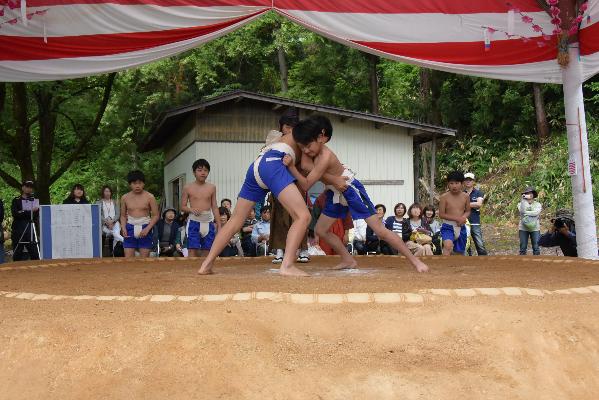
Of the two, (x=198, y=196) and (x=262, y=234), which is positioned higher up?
(x=198, y=196)

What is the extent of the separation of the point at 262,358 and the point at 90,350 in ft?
2.06

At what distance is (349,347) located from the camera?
8.20 ft

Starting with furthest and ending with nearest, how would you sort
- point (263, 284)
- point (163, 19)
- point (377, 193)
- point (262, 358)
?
1. point (377, 193)
2. point (163, 19)
3. point (263, 284)
4. point (262, 358)

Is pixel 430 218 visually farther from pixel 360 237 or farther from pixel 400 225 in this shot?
pixel 360 237

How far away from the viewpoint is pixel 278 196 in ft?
13.4

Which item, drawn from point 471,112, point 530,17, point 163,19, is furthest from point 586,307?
point 471,112

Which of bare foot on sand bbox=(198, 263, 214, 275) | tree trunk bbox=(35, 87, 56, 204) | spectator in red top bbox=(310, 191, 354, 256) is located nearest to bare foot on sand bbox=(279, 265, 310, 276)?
bare foot on sand bbox=(198, 263, 214, 275)

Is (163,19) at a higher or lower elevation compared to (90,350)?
higher

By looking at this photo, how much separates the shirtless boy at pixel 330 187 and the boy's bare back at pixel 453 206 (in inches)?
73.0

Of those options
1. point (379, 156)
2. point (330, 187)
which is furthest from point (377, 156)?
point (330, 187)

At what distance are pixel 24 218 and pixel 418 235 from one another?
4.40 meters

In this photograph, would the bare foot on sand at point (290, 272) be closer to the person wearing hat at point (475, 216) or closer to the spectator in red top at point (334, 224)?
the spectator in red top at point (334, 224)

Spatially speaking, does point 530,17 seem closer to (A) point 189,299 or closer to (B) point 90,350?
(A) point 189,299

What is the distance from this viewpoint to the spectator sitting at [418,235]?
7.38 meters
